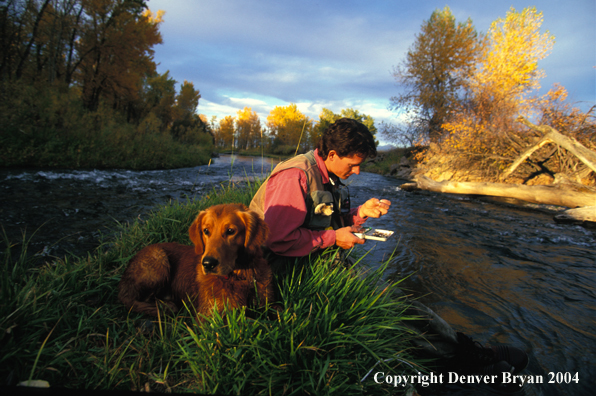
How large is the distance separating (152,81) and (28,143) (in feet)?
121

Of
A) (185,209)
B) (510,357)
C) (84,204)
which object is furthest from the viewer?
(84,204)

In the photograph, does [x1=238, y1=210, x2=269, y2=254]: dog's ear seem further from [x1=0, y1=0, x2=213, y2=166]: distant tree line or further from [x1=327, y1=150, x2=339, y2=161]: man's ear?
[x1=0, y1=0, x2=213, y2=166]: distant tree line

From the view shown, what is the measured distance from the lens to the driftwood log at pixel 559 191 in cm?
794

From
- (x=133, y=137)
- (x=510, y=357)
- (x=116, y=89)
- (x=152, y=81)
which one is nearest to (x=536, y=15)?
(x=510, y=357)

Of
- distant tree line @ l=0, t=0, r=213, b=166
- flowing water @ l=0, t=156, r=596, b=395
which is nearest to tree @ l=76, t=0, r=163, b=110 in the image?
distant tree line @ l=0, t=0, r=213, b=166

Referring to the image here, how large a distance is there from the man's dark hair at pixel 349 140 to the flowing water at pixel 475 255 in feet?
6.16

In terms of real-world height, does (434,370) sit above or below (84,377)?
below

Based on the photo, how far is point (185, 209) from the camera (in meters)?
4.74

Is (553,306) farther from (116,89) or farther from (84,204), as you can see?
(116,89)

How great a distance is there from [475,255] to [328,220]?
433 centimetres

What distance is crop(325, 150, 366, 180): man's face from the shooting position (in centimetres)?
301

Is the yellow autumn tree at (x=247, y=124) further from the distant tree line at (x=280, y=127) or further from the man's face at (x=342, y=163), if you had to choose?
the man's face at (x=342, y=163)

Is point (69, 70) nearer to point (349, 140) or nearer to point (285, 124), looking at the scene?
point (349, 140)

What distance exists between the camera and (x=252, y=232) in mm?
2164
